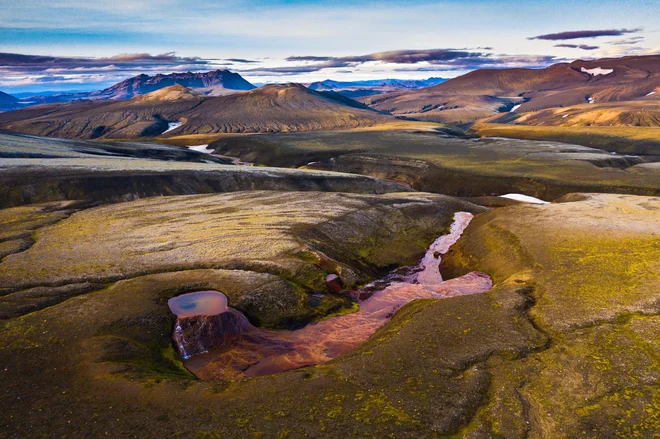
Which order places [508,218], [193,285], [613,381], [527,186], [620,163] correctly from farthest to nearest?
[620,163], [527,186], [508,218], [193,285], [613,381]

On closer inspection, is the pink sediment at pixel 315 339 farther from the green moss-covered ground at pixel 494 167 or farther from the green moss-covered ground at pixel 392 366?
the green moss-covered ground at pixel 494 167

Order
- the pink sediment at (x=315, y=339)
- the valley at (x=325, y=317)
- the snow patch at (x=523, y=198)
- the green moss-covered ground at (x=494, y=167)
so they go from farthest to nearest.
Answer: the green moss-covered ground at (x=494, y=167)
the snow patch at (x=523, y=198)
the pink sediment at (x=315, y=339)
the valley at (x=325, y=317)

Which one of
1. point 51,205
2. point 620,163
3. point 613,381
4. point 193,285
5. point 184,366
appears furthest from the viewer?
point 620,163


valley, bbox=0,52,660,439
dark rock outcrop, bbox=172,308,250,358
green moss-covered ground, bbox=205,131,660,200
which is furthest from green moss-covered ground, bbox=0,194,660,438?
green moss-covered ground, bbox=205,131,660,200

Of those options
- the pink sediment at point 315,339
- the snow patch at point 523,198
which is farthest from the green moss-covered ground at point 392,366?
the snow patch at point 523,198

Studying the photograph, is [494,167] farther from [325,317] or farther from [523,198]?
[325,317]

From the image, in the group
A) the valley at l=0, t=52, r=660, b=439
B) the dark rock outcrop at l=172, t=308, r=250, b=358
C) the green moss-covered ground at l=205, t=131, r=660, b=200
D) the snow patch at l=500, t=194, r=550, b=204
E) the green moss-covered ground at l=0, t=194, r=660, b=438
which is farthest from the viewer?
the green moss-covered ground at l=205, t=131, r=660, b=200

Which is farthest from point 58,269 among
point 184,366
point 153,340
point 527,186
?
point 527,186

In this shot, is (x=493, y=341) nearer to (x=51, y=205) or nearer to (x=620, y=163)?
(x=51, y=205)

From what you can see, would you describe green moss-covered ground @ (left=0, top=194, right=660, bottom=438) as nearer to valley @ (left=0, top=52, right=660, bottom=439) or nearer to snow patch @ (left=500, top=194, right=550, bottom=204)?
valley @ (left=0, top=52, right=660, bottom=439)
